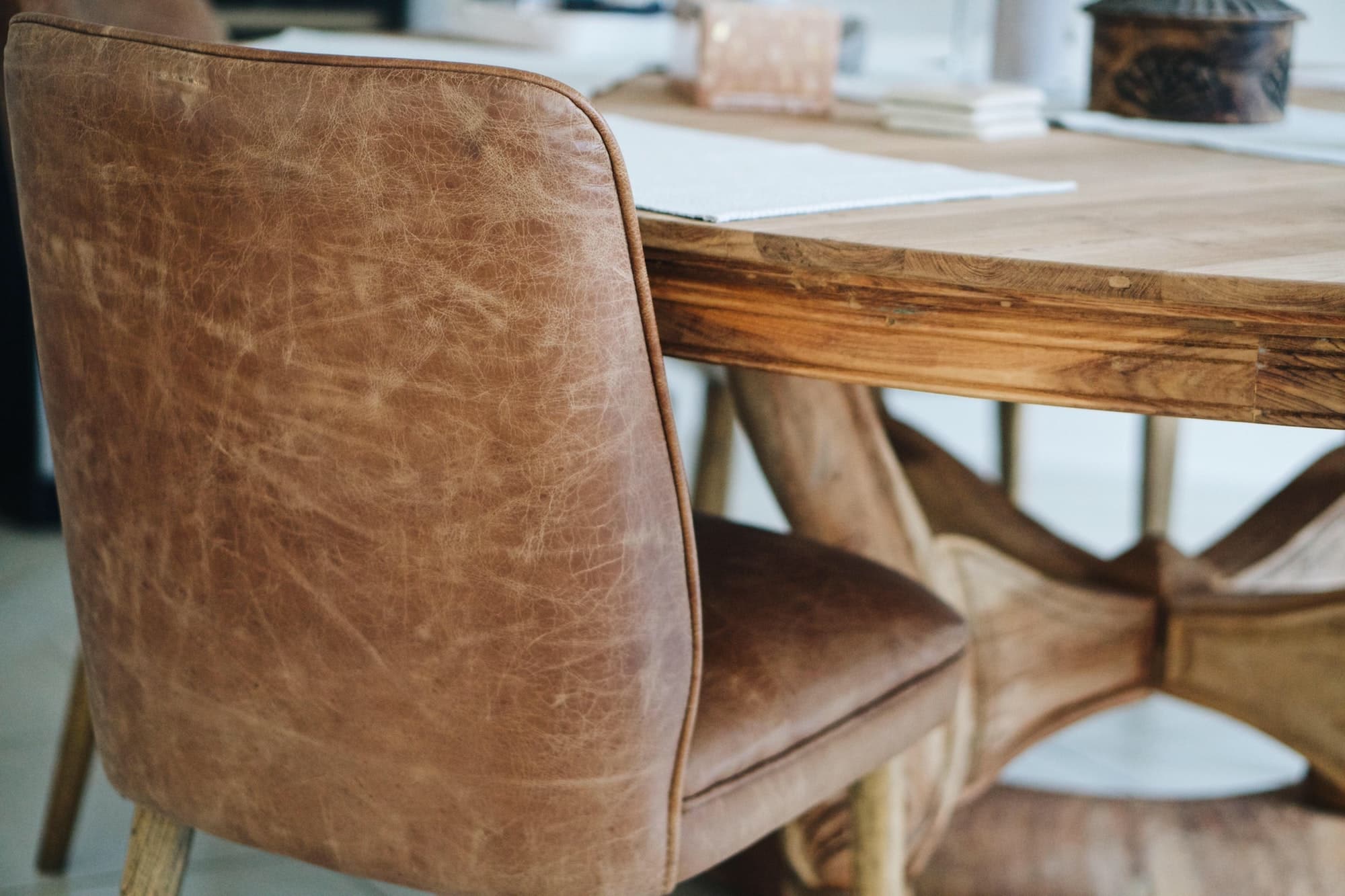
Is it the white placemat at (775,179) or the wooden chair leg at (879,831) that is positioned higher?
the white placemat at (775,179)

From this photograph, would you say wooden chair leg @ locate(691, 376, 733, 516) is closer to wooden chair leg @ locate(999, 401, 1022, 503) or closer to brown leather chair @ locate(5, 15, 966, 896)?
wooden chair leg @ locate(999, 401, 1022, 503)

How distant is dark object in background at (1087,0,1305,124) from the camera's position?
1.24m

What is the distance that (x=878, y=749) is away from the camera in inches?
36.7

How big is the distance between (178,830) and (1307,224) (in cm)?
83

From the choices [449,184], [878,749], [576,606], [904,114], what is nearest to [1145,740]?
[904,114]

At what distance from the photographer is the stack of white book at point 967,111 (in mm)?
1328

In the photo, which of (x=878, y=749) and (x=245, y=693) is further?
(x=878, y=749)

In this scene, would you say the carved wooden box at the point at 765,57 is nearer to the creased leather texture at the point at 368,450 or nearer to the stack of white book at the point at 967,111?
the stack of white book at the point at 967,111

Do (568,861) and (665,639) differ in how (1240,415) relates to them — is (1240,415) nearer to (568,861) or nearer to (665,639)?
(665,639)

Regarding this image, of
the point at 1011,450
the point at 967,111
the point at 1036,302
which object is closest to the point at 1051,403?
the point at 1036,302

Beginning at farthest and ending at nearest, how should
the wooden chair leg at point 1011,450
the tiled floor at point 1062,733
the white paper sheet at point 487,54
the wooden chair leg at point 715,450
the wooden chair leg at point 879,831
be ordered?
the wooden chair leg at point 1011,450, the wooden chair leg at point 715,450, the white paper sheet at point 487,54, the tiled floor at point 1062,733, the wooden chair leg at point 879,831

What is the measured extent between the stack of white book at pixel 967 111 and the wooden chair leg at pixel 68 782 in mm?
973

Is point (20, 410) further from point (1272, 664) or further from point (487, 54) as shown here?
point (1272, 664)

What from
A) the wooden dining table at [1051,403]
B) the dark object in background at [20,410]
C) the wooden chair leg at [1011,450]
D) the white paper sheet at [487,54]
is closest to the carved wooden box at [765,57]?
the wooden dining table at [1051,403]
